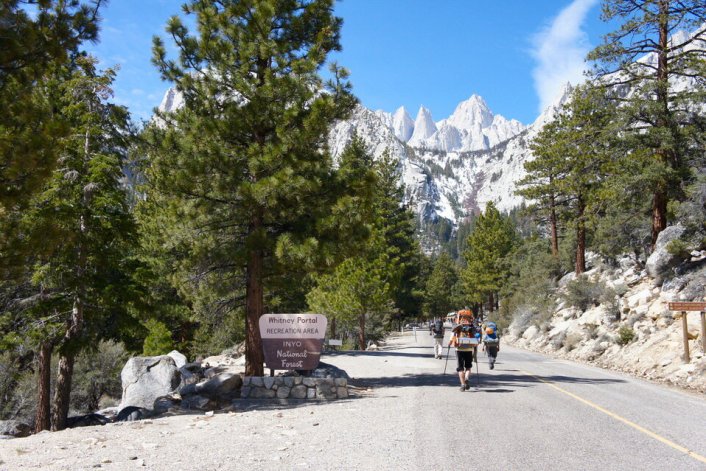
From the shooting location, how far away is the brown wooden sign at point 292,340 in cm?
1270

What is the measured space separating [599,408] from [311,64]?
967 cm

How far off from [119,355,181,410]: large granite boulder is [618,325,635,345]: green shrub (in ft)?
49.4

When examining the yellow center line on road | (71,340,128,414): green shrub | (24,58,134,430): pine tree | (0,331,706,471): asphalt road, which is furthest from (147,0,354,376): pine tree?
(71,340,128,414): green shrub

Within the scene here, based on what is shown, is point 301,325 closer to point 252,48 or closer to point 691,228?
point 252,48

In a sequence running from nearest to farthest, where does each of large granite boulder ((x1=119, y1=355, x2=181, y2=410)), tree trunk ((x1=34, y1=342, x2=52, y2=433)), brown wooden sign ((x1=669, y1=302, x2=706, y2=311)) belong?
brown wooden sign ((x1=669, y1=302, x2=706, y2=311)), tree trunk ((x1=34, y1=342, x2=52, y2=433)), large granite boulder ((x1=119, y1=355, x2=181, y2=410))

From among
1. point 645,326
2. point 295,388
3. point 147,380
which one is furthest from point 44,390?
point 645,326

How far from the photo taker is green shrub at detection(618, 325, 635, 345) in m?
18.8

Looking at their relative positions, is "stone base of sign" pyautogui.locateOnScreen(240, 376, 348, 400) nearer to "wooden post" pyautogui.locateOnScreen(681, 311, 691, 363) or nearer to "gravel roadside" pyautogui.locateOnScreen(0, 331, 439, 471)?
"gravel roadside" pyautogui.locateOnScreen(0, 331, 439, 471)

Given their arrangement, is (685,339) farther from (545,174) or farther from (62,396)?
(545,174)

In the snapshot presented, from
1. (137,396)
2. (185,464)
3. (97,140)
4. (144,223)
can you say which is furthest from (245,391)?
(144,223)

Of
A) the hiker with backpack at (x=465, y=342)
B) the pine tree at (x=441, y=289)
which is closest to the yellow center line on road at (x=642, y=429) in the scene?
the hiker with backpack at (x=465, y=342)

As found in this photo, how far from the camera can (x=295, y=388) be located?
484 inches

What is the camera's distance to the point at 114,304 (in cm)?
1512

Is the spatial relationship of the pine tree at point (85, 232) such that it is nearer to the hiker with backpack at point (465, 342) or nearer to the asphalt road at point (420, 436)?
the asphalt road at point (420, 436)
